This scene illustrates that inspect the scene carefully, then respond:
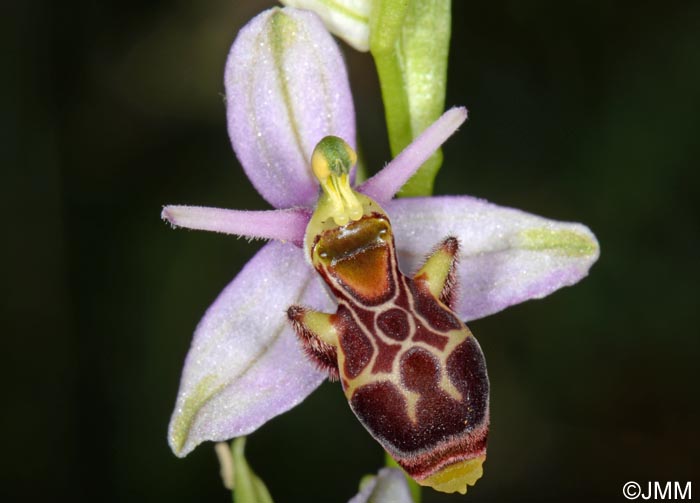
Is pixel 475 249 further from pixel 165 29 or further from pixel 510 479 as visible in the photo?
pixel 165 29

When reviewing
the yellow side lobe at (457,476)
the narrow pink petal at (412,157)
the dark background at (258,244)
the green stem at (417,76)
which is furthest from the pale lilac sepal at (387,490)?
the dark background at (258,244)

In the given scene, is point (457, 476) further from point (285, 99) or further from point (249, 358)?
point (285, 99)

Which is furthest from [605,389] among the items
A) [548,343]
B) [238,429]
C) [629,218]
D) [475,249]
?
[238,429]

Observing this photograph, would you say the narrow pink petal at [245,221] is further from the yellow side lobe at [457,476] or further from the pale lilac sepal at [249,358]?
the yellow side lobe at [457,476]

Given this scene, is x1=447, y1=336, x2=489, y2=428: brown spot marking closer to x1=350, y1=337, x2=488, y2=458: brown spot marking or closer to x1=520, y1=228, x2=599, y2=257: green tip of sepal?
x1=350, y1=337, x2=488, y2=458: brown spot marking

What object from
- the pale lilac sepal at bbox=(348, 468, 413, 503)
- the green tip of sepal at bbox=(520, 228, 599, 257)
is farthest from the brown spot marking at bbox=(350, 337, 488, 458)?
the green tip of sepal at bbox=(520, 228, 599, 257)
